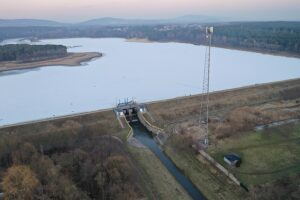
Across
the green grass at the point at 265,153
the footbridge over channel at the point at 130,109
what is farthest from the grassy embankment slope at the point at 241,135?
the footbridge over channel at the point at 130,109

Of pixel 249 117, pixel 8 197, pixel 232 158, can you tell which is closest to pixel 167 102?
pixel 249 117

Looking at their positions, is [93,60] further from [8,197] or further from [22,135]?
[8,197]

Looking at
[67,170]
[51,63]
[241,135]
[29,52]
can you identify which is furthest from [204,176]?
[29,52]

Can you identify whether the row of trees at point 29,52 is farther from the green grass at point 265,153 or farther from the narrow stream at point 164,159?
the green grass at point 265,153

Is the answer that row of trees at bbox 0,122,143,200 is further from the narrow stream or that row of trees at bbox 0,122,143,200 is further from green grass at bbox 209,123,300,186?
green grass at bbox 209,123,300,186

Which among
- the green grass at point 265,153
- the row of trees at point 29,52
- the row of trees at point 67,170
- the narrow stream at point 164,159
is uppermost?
the row of trees at point 29,52

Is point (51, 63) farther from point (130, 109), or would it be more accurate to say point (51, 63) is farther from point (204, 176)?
point (204, 176)
